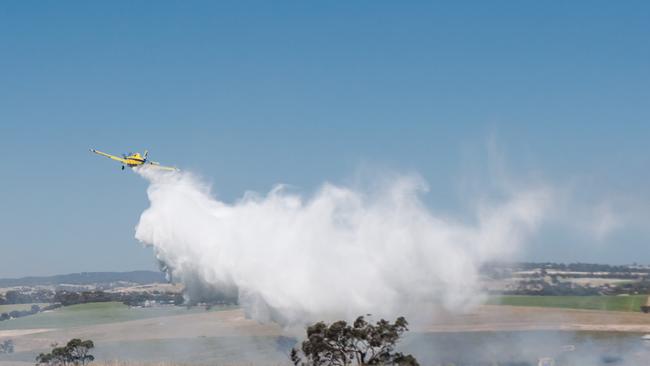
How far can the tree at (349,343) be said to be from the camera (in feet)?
226

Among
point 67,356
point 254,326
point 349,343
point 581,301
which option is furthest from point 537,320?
point 67,356

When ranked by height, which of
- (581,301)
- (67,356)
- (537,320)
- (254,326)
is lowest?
(67,356)

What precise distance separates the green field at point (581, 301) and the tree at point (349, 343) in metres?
55.8

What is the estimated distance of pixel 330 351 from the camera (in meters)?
69.7

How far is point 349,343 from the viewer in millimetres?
70000

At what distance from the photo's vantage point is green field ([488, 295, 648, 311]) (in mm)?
123125

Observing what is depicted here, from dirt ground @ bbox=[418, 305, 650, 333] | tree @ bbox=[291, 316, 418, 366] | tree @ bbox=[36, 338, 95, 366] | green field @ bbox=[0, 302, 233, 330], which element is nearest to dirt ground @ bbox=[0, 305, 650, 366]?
dirt ground @ bbox=[418, 305, 650, 333]

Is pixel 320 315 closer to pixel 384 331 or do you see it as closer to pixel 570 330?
pixel 384 331

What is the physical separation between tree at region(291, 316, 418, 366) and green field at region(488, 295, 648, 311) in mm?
55838

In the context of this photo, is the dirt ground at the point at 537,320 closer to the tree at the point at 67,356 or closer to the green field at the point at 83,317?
the tree at the point at 67,356

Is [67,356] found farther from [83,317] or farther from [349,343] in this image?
[83,317]

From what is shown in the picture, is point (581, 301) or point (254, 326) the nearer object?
point (254, 326)

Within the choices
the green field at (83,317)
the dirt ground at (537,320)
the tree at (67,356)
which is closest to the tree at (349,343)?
the tree at (67,356)

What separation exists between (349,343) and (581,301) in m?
73.1
